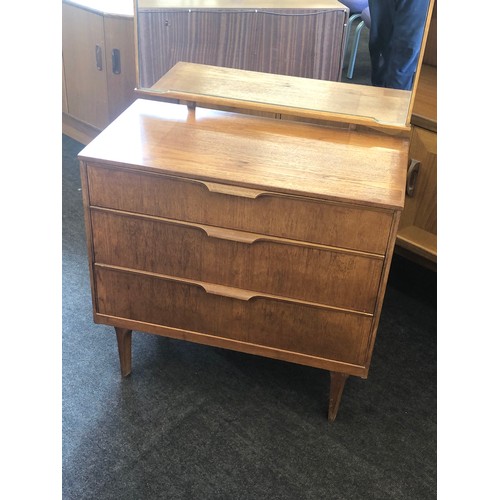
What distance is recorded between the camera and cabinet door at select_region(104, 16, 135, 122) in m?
1.87

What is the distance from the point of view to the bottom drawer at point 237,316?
1.17 meters

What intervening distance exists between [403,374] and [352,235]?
0.57 meters

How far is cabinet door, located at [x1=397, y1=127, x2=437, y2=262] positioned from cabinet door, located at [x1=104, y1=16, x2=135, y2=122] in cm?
91

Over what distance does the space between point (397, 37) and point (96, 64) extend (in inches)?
46.9

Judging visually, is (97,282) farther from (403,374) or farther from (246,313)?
(403,374)

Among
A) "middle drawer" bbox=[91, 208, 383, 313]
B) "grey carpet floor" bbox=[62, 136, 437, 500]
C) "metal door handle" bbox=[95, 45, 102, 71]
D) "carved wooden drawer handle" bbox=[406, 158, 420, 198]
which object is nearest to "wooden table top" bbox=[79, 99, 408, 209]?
"middle drawer" bbox=[91, 208, 383, 313]

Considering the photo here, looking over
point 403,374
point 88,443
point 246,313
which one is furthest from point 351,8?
point 88,443

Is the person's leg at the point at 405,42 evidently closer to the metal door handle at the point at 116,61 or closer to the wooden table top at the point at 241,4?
the wooden table top at the point at 241,4

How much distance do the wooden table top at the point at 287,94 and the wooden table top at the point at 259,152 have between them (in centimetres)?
4

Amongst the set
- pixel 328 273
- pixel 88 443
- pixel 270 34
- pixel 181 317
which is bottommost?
pixel 88 443

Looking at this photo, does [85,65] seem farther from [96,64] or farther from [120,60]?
[120,60]

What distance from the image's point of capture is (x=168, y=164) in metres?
1.09

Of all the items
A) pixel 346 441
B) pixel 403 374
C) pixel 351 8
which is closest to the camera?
pixel 351 8

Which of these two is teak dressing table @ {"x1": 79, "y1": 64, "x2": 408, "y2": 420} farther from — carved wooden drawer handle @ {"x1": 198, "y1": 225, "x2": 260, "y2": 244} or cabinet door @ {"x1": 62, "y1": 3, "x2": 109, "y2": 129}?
cabinet door @ {"x1": 62, "y1": 3, "x2": 109, "y2": 129}
